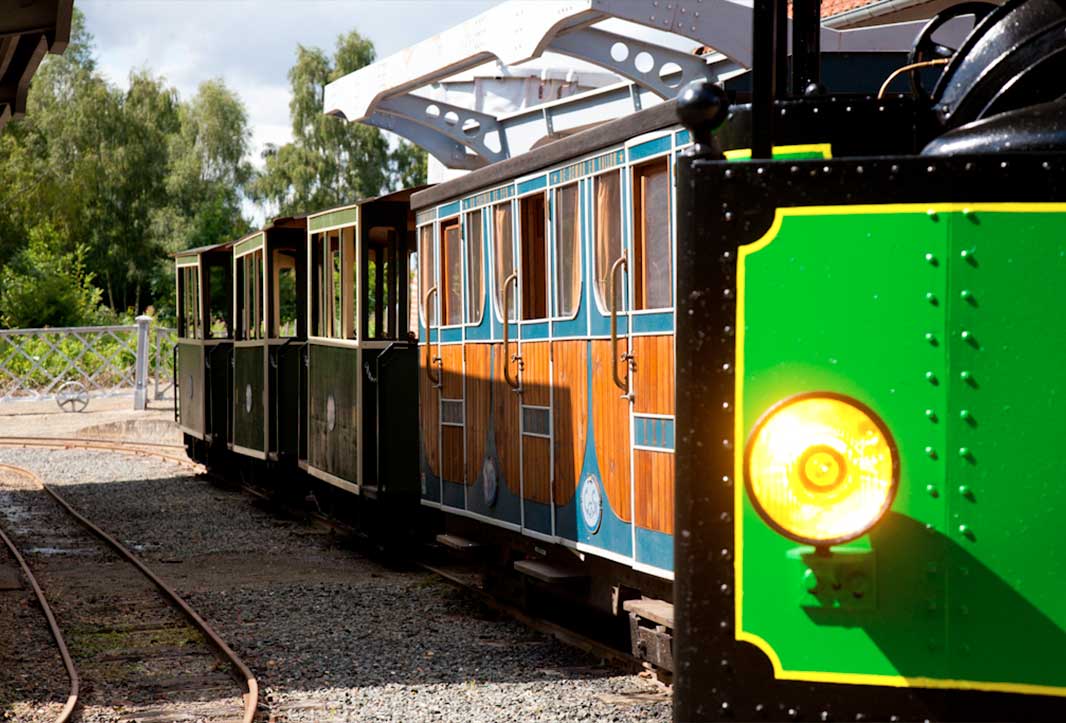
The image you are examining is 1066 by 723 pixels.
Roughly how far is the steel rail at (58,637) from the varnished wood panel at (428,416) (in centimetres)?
268

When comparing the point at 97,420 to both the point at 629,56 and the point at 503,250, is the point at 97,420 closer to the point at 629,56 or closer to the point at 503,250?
the point at 629,56

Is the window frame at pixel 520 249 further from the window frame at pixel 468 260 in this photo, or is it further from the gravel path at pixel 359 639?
the gravel path at pixel 359 639

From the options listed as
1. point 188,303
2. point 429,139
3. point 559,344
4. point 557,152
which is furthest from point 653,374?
point 188,303

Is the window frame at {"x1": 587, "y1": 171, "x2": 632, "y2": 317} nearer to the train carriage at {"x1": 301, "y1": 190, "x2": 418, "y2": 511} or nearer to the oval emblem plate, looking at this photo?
the oval emblem plate

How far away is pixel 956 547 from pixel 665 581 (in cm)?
436

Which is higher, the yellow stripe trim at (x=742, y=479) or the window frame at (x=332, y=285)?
the window frame at (x=332, y=285)

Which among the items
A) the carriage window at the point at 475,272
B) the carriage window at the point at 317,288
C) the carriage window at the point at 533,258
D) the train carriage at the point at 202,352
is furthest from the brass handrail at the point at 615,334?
the train carriage at the point at 202,352

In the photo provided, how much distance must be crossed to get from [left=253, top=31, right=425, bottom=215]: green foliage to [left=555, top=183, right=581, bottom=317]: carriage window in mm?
51162

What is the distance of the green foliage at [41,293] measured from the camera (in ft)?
136

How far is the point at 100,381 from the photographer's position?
34562mm

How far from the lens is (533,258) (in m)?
8.68

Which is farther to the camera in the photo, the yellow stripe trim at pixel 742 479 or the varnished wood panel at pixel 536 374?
the varnished wood panel at pixel 536 374

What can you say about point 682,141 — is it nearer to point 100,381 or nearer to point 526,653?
point 526,653

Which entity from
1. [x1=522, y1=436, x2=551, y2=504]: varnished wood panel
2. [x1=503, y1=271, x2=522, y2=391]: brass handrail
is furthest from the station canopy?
[x1=522, y1=436, x2=551, y2=504]: varnished wood panel
